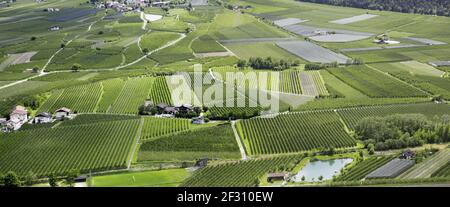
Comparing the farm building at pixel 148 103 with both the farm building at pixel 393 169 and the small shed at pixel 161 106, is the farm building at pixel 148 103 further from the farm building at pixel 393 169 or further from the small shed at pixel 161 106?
the farm building at pixel 393 169

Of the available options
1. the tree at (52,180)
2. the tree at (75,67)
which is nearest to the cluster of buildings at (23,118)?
the tree at (52,180)

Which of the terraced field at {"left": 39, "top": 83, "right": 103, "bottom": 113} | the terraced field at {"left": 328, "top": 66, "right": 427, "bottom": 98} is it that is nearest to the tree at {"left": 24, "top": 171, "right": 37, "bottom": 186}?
the terraced field at {"left": 39, "top": 83, "right": 103, "bottom": 113}

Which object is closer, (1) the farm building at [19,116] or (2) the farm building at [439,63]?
(1) the farm building at [19,116]

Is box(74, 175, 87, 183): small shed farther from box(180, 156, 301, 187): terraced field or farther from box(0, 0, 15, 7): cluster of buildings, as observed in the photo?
box(0, 0, 15, 7): cluster of buildings

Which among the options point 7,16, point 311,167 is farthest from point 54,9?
point 311,167
